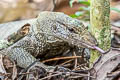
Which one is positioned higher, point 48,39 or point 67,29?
point 67,29

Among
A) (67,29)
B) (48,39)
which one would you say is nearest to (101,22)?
(67,29)

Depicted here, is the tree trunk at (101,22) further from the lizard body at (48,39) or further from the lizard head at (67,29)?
the lizard body at (48,39)

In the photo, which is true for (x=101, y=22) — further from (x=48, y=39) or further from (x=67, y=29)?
(x=48, y=39)

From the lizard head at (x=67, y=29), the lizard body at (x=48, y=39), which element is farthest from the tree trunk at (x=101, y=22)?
the lizard body at (x=48, y=39)

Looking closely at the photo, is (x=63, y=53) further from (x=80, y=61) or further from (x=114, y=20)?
(x=114, y=20)

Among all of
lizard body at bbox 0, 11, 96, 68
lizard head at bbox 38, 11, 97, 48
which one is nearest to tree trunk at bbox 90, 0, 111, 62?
lizard head at bbox 38, 11, 97, 48

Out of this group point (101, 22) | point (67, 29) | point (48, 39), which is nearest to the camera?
point (101, 22)
